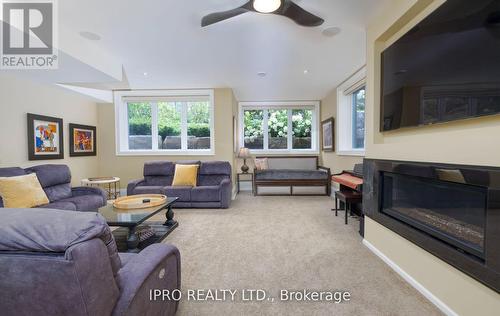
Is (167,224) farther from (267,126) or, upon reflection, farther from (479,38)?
(267,126)

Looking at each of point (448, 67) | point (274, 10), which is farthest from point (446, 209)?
point (274, 10)

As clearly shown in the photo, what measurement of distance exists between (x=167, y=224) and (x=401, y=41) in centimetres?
332

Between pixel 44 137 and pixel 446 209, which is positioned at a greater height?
pixel 44 137

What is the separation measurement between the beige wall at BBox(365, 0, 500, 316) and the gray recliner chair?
6.30 feet

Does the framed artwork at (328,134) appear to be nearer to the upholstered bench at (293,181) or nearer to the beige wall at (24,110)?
the upholstered bench at (293,181)

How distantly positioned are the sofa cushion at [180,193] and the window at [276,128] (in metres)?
2.58

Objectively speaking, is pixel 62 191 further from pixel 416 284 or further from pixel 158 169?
pixel 416 284

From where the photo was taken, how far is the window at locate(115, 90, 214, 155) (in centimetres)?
515

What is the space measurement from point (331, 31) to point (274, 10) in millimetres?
1002

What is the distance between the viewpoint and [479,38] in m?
1.29

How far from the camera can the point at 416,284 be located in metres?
1.74

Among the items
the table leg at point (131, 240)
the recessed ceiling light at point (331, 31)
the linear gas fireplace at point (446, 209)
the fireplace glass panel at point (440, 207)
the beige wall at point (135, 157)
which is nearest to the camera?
the linear gas fireplace at point (446, 209)

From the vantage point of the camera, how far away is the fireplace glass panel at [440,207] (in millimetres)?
1399

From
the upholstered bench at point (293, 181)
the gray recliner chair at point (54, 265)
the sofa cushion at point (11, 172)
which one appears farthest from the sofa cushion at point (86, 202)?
the upholstered bench at point (293, 181)
